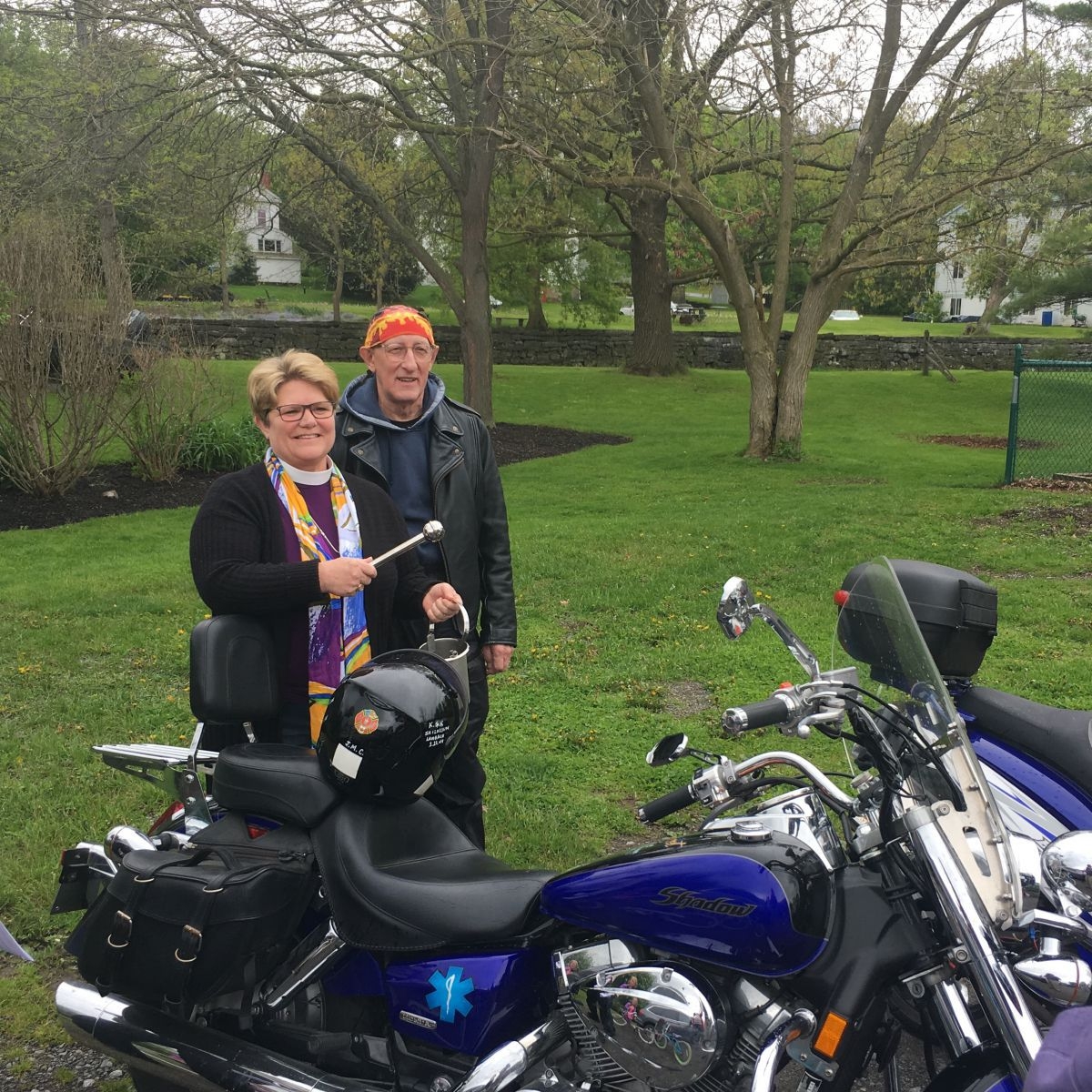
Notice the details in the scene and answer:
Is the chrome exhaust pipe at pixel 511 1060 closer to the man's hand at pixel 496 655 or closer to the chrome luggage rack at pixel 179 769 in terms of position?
the chrome luggage rack at pixel 179 769

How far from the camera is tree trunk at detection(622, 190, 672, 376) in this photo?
72.9ft

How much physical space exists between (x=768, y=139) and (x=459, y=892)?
13110 mm

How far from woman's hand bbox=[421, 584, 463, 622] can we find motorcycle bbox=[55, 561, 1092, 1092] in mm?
574

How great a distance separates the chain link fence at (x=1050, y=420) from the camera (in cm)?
1269

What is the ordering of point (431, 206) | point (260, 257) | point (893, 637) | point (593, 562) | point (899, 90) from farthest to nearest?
point (260, 257) → point (431, 206) → point (899, 90) → point (593, 562) → point (893, 637)

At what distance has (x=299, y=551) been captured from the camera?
302 centimetres

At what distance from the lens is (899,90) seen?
12336 millimetres

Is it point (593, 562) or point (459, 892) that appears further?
point (593, 562)

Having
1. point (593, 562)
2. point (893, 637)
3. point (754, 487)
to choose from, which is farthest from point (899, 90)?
point (893, 637)

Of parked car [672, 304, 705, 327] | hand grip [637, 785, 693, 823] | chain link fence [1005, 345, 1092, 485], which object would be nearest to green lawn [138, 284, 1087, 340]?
parked car [672, 304, 705, 327]

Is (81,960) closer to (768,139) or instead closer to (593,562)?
(593,562)

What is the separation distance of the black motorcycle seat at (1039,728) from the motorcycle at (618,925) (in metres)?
0.93

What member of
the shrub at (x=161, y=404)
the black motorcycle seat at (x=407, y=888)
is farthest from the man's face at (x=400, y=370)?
the shrub at (x=161, y=404)

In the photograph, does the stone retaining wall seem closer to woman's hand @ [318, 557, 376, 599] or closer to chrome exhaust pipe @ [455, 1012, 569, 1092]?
woman's hand @ [318, 557, 376, 599]
